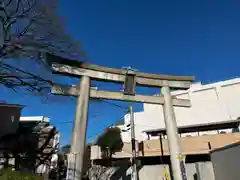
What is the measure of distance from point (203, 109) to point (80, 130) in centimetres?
2070

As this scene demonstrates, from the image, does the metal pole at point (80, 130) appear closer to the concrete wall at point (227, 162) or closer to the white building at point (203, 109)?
the concrete wall at point (227, 162)

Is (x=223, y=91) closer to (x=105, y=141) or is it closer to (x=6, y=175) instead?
(x=105, y=141)

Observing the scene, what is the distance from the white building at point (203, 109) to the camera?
88.4ft

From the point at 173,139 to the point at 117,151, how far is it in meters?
10.0

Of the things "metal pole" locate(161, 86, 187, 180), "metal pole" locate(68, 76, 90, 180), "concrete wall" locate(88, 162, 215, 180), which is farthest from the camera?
"concrete wall" locate(88, 162, 215, 180)

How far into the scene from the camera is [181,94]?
30.9 m

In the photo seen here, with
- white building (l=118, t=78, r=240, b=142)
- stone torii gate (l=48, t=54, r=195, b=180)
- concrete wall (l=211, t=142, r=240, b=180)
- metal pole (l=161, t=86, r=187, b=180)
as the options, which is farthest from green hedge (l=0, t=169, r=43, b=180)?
white building (l=118, t=78, r=240, b=142)

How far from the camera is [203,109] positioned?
28.0 m

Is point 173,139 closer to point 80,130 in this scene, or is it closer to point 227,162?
point 227,162

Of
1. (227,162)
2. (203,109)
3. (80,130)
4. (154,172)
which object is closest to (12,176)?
(80,130)

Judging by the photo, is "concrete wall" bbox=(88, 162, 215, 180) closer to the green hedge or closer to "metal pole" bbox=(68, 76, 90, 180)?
"metal pole" bbox=(68, 76, 90, 180)

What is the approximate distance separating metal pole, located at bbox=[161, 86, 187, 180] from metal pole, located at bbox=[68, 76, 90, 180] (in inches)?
155

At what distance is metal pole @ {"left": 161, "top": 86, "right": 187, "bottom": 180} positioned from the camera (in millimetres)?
11015

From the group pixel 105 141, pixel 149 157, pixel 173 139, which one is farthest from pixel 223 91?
pixel 173 139
